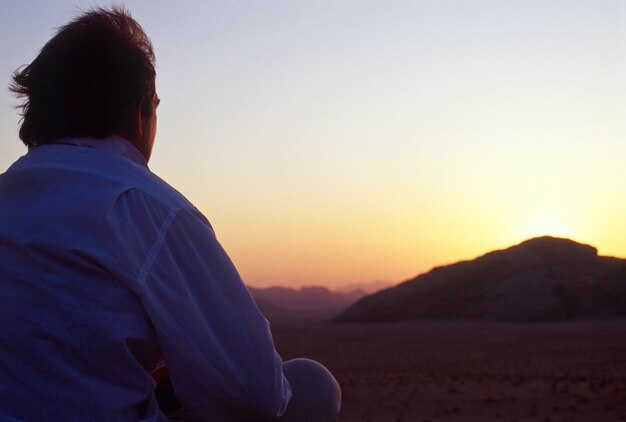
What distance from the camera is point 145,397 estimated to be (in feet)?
5.54

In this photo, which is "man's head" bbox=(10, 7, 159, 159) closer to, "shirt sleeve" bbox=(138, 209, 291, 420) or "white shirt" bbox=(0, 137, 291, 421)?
"white shirt" bbox=(0, 137, 291, 421)

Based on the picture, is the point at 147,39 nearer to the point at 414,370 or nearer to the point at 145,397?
the point at 145,397

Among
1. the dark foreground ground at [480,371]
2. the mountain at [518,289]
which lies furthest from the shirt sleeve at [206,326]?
the mountain at [518,289]

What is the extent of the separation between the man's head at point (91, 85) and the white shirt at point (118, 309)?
0.22m

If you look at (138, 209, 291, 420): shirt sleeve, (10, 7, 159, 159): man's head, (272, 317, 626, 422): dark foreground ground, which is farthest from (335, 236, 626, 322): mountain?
(138, 209, 291, 420): shirt sleeve

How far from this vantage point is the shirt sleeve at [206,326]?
1635mm

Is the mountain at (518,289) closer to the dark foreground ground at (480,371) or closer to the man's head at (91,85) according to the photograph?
the dark foreground ground at (480,371)

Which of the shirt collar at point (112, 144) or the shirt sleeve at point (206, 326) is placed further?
the shirt collar at point (112, 144)

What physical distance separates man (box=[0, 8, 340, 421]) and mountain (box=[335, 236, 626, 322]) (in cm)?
4689

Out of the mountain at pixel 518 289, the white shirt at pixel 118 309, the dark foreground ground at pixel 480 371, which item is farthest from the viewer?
the mountain at pixel 518 289

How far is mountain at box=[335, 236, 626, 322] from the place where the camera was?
47.7 metres

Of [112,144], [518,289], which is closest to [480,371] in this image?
[112,144]

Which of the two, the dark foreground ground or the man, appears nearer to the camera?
the man

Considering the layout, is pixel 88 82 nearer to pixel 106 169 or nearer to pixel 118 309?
pixel 106 169
